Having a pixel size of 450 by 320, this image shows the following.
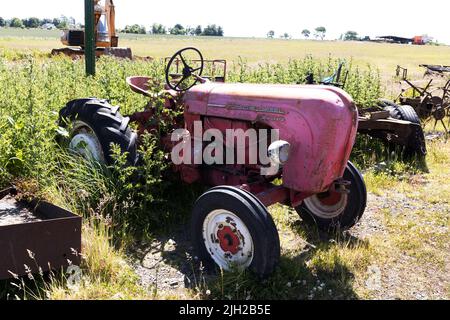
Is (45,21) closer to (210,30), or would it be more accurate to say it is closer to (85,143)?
(210,30)

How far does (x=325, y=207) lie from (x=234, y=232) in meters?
1.33

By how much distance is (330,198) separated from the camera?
4270 millimetres

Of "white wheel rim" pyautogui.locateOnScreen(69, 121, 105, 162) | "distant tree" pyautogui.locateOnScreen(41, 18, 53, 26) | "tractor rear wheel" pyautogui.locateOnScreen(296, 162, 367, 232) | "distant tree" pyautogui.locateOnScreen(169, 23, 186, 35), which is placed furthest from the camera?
"distant tree" pyautogui.locateOnScreen(41, 18, 53, 26)

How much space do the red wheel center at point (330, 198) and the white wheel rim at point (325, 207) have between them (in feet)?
0.05

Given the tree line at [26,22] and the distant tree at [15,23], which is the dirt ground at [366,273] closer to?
the tree line at [26,22]

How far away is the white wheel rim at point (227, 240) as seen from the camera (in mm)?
3297

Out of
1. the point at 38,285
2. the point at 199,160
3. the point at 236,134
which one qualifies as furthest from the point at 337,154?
the point at 38,285

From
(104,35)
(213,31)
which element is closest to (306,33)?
(213,31)

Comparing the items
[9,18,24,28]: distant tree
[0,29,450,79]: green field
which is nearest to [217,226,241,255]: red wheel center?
[0,29,450,79]: green field

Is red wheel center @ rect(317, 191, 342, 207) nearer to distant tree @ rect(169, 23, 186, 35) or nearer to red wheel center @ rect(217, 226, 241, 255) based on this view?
red wheel center @ rect(217, 226, 241, 255)

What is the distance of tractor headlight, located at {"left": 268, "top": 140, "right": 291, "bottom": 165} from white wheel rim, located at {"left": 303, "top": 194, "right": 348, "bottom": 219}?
39.7 inches

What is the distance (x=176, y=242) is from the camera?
4.11 metres

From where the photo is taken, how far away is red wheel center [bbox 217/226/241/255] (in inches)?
132
